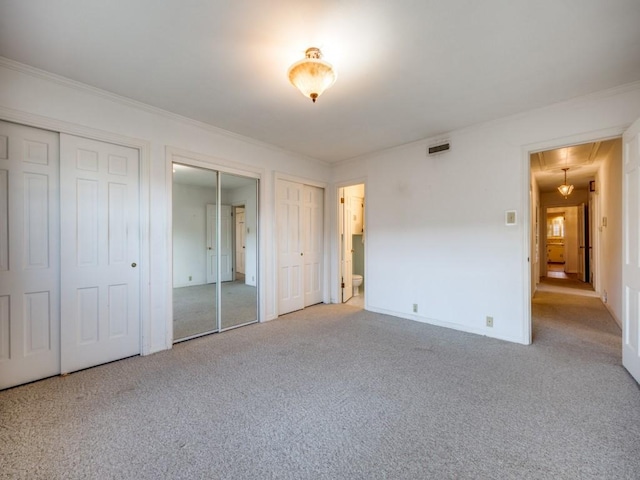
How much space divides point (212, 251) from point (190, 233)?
13.8 inches

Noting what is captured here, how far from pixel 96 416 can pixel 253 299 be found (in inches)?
88.4

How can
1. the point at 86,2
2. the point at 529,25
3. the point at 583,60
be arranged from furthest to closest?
the point at 583,60 < the point at 529,25 < the point at 86,2

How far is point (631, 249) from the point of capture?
2.44 m

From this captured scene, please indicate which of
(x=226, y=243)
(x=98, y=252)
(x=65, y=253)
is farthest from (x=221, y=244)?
(x=65, y=253)

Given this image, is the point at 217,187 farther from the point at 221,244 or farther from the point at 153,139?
the point at 153,139

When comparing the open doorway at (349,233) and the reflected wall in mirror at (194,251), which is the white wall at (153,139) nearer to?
the reflected wall in mirror at (194,251)

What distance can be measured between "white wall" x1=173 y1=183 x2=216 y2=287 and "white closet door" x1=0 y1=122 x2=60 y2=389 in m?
1.08

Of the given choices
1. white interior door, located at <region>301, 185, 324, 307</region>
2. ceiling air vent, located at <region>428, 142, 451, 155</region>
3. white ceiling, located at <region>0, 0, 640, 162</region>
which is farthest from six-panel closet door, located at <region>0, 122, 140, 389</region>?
ceiling air vent, located at <region>428, 142, 451, 155</region>

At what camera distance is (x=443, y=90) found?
2.67 meters

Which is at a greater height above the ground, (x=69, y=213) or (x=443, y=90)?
(x=443, y=90)

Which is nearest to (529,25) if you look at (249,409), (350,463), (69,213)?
(350,463)

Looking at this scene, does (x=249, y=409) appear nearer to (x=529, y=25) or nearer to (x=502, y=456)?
(x=502, y=456)

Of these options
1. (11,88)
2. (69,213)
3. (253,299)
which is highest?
(11,88)

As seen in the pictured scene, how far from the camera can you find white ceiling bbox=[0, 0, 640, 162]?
174 cm
